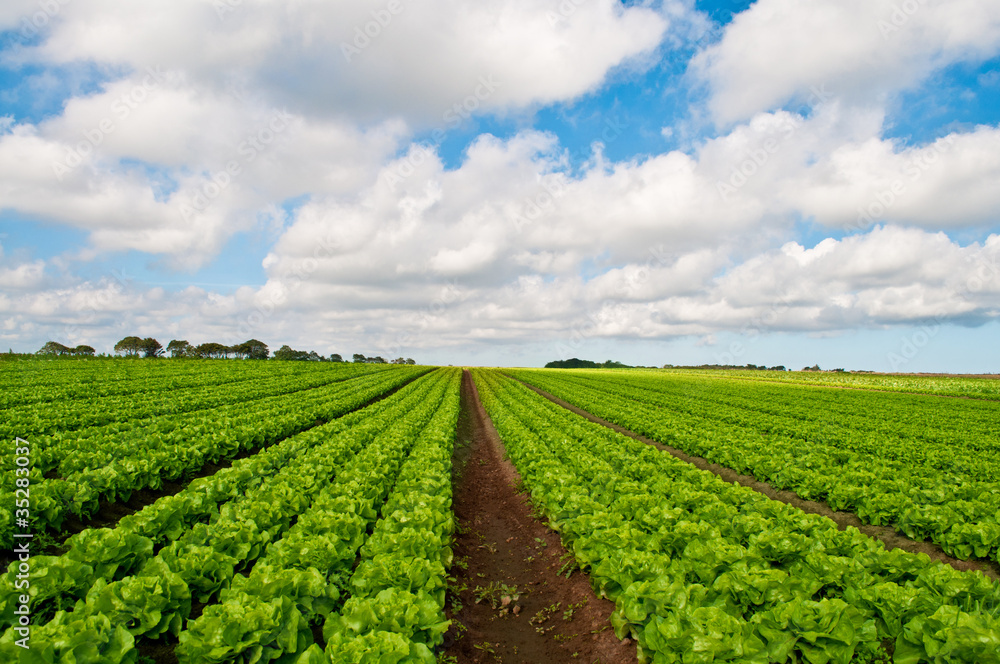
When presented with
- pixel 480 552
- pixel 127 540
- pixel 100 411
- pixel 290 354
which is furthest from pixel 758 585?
pixel 290 354

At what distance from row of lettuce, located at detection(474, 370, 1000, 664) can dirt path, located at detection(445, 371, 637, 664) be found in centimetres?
51

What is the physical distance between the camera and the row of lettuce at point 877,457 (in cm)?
940

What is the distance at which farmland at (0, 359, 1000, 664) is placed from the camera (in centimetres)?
443

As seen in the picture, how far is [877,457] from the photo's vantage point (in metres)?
15.9

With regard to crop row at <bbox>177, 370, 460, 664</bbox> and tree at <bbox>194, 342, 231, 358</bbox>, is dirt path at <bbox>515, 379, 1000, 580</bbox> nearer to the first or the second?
crop row at <bbox>177, 370, 460, 664</bbox>

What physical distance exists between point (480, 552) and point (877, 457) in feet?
49.4

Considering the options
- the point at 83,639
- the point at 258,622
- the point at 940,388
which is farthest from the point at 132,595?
the point at 940,388

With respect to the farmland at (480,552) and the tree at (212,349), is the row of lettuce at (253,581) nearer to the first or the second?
the farmland at (480,552)

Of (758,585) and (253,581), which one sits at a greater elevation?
(253,581)

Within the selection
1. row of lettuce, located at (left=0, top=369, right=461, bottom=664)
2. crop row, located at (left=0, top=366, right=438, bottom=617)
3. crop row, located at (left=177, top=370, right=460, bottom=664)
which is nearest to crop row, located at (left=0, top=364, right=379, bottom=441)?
crop row, located at (left=0, top=366, right=438, bottom=617)

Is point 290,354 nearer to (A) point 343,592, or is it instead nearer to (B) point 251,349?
(B) point 251,349

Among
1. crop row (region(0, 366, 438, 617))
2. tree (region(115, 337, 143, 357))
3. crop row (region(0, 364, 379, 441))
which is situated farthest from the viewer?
tree (region(115, 337, 143, 357))

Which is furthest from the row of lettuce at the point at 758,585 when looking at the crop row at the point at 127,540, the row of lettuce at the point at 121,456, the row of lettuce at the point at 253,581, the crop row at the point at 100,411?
the crop row at the point at 100,411

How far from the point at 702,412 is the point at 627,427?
7.26 metres
